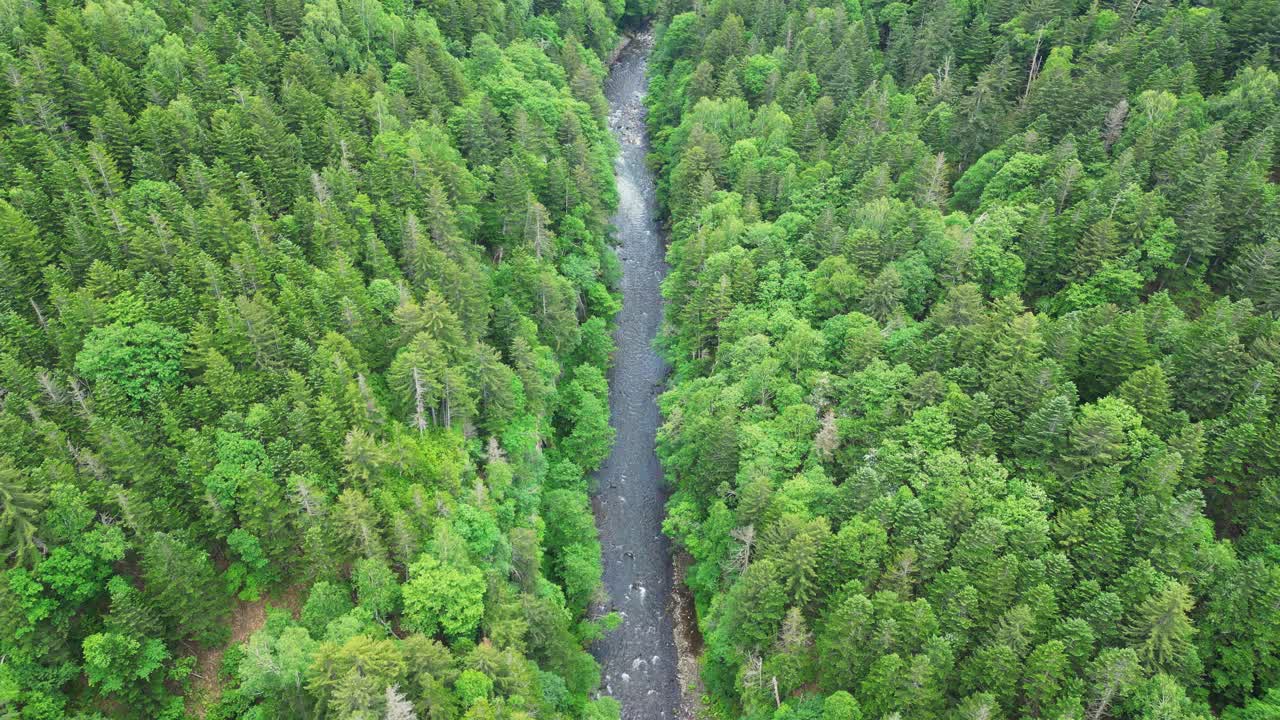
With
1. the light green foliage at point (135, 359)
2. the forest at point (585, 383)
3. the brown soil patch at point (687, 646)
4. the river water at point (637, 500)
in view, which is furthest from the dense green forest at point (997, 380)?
the light green foliage at point (135, 359)

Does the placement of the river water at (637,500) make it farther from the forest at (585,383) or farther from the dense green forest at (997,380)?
the dense green forest at (997,380)

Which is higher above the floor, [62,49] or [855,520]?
[62,49]

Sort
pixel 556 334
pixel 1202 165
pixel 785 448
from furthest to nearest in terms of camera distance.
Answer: pixel 556 334 → pixel 1202 165 → pixel 785 448

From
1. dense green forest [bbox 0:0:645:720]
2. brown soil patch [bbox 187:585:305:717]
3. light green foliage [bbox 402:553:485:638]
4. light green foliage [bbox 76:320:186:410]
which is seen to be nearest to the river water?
dense green forest [bbox 0:0:645:720]

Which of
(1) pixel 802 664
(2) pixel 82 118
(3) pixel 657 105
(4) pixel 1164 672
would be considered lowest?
(1) pixel 802 664

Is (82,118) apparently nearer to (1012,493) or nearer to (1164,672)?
(1012,493)

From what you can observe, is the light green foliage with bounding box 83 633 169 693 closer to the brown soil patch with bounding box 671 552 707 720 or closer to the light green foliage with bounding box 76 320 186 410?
the light green foliage with bounding box 76 320 186 410

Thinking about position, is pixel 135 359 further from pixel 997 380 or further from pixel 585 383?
pixel 997 380

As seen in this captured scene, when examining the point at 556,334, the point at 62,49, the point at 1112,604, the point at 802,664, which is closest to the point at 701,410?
the point at 556,334
